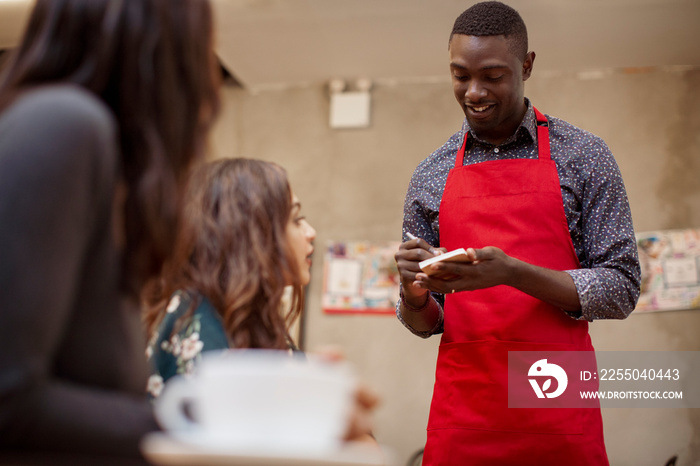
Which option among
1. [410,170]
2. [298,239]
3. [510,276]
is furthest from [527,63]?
[410,170]

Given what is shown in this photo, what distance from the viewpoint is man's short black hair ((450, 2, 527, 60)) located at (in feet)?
6.14

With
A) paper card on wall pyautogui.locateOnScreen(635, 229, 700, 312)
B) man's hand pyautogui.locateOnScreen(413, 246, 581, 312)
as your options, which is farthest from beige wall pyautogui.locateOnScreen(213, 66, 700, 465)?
man's hand pyautogui.locateOnScreen(413, 246, 581, 312)

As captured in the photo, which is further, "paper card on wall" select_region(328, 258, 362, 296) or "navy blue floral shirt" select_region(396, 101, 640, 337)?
"paper card on wall" select_region(328, 258, 362, 296)

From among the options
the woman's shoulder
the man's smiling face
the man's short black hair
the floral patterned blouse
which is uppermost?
the man's short black hair

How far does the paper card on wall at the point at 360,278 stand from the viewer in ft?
12.8

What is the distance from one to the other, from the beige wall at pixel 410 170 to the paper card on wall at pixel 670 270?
0.06 m

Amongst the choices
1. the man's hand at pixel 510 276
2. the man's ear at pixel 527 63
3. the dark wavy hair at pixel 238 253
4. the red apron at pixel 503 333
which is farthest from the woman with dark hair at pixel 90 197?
the man's ear at pixel 527 63

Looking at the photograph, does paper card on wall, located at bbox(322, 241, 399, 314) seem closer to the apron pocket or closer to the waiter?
the waiter

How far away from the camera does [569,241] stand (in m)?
1.74

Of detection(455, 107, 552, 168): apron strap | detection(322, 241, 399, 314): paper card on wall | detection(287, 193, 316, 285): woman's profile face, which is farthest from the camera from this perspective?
detection(322, 241, 399, 314): paper card on wall

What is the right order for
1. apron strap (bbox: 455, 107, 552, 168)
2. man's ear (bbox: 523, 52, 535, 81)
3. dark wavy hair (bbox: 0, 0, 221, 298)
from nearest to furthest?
dark wavy hair (bbox: 0, 0, 221, 298) → apron strap (bbox: 455, 107, 552, 168) → man's ear (bbox: 523, 52, 535, 81)

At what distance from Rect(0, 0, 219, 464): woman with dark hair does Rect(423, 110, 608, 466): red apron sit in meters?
1.10

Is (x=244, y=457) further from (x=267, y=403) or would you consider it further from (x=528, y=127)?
(x=528, y=127)

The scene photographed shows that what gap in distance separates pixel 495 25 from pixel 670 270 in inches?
91.1
